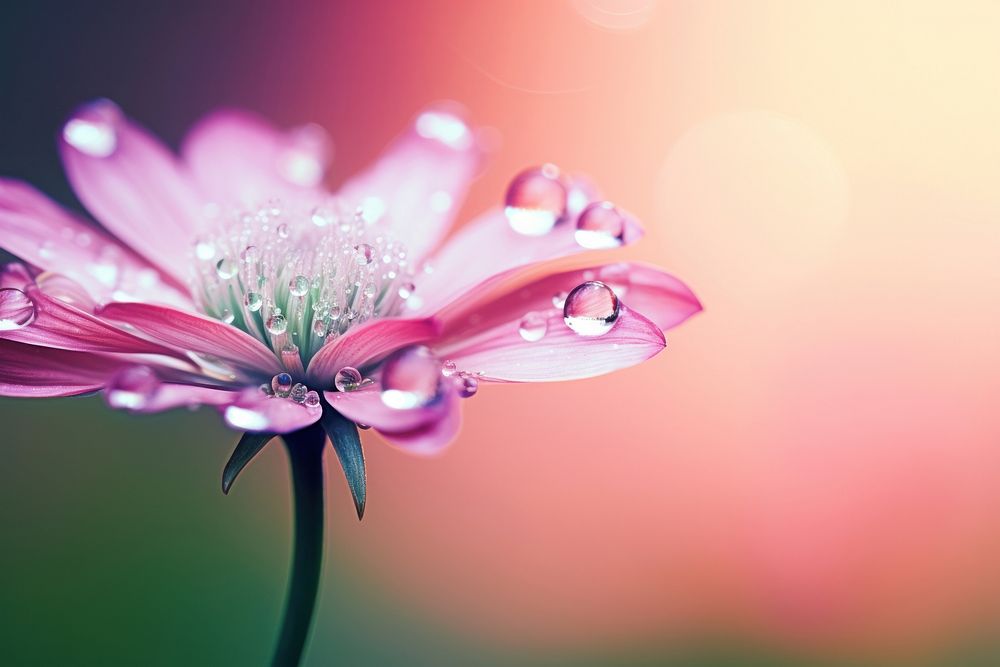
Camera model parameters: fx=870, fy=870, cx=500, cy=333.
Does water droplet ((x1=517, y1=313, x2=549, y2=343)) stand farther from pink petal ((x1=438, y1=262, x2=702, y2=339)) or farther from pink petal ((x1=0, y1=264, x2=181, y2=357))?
pink petal ((x1=0, y1=264, x2=181, y2=357))

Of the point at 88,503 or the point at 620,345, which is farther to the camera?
the point at 88,503

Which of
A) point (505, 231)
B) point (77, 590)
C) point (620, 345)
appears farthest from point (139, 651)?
point (620, 345)

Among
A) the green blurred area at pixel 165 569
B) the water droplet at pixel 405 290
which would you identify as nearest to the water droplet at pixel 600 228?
the water droplet at pixel 405 290

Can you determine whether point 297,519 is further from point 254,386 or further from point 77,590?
point 77,590

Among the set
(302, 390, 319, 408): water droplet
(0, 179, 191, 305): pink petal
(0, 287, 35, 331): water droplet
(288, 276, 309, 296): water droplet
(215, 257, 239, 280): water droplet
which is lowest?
(302, 390, 319, 408): water droplet

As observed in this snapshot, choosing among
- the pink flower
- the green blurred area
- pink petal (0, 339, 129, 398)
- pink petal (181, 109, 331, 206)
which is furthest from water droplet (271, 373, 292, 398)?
the green blurred area

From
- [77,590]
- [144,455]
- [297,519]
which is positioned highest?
[144,455]

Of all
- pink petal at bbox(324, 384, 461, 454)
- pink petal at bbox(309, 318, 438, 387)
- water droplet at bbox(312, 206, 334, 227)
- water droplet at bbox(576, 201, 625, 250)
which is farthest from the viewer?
water droplet at bbox(312, 206, 334, 227)

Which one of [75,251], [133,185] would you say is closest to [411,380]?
[75,251]
